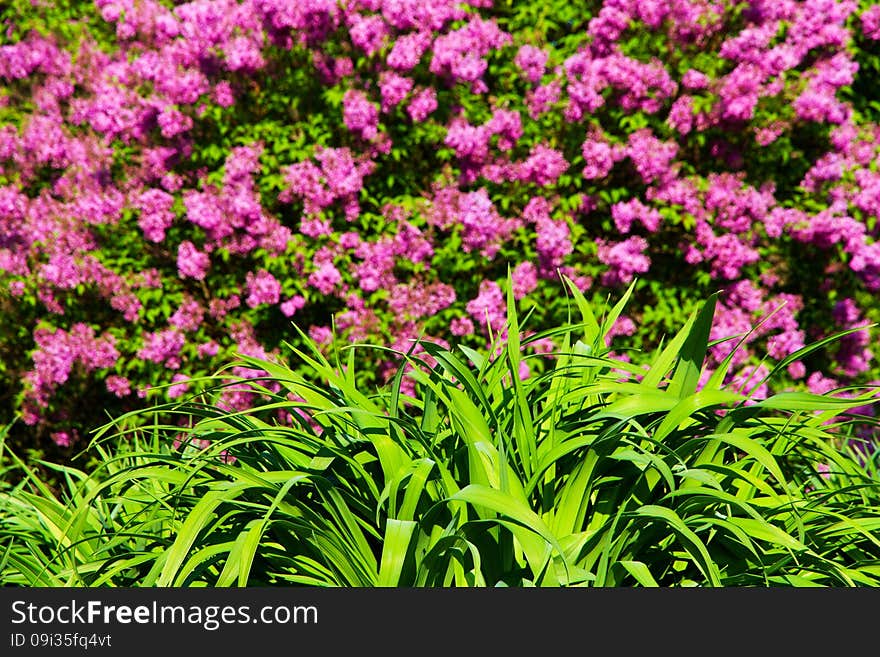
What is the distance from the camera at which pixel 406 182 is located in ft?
19.1

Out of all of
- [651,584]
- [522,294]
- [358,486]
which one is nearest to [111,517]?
[358,486]

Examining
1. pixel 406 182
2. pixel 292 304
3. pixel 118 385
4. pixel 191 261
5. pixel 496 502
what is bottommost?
pixel 496 502

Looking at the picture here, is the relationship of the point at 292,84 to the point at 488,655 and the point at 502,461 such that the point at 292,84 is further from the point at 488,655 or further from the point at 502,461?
the point at 488,655

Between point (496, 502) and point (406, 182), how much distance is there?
13.1 feet

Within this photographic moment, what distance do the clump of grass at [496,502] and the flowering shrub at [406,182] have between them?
113 inches

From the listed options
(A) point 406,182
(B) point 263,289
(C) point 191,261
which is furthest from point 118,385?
(A) point 406,182

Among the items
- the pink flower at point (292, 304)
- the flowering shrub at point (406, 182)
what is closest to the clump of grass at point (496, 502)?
the pink flower at point (292, 304)

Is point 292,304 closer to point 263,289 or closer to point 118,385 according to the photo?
point 263,289

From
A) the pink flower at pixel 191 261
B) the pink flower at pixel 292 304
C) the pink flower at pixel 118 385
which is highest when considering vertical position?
the pink flower at pixel 191 261

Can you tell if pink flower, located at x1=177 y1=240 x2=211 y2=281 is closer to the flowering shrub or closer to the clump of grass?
the flowering shrub

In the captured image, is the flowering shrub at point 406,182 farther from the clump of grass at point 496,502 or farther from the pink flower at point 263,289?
the clump of grass at point 496,502

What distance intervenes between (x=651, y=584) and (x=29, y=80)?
5592 mm

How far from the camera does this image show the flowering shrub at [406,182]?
217 inches

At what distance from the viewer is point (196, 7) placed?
553 cm
